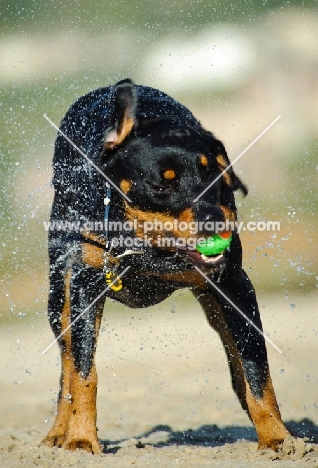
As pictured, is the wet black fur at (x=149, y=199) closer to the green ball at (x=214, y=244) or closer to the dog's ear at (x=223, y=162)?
the dog's ear at (x=223, y=162)

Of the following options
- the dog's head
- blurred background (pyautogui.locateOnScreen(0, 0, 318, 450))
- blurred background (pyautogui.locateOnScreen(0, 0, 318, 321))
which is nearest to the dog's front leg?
the dog's head

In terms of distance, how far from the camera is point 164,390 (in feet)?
22.8

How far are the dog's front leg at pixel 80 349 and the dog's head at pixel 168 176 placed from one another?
17.8 inches

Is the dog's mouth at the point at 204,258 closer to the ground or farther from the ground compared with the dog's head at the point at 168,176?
closer to the ground

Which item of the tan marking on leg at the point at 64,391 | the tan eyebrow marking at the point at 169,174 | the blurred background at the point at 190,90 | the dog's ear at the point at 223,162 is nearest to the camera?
the tan eyebrow marking at the point at 169,174

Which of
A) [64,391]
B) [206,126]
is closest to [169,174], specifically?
[64,391]

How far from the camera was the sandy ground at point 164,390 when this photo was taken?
430cm

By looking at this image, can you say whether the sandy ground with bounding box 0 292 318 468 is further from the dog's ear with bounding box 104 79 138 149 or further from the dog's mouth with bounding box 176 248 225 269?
the dog's ear with bounding box 104 79 138 149

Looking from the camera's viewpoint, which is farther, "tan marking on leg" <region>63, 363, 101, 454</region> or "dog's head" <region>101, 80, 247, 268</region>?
"tan marking on leg" <region>63, 363, 101, 454</region>

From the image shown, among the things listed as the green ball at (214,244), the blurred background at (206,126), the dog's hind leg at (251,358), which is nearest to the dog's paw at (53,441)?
the blurred background at (206,126)

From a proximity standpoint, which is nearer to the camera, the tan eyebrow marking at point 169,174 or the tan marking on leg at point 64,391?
the tan eyebrow marking at point 169,174

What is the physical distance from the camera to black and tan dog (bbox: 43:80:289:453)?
435cm

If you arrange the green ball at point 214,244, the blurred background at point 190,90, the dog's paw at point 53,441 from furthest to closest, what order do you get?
the blurred background at point 190,90, the dog's paw at point 53,441, the green ball at point 214,244

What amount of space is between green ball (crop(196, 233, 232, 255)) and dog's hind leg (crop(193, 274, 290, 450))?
0.41m
